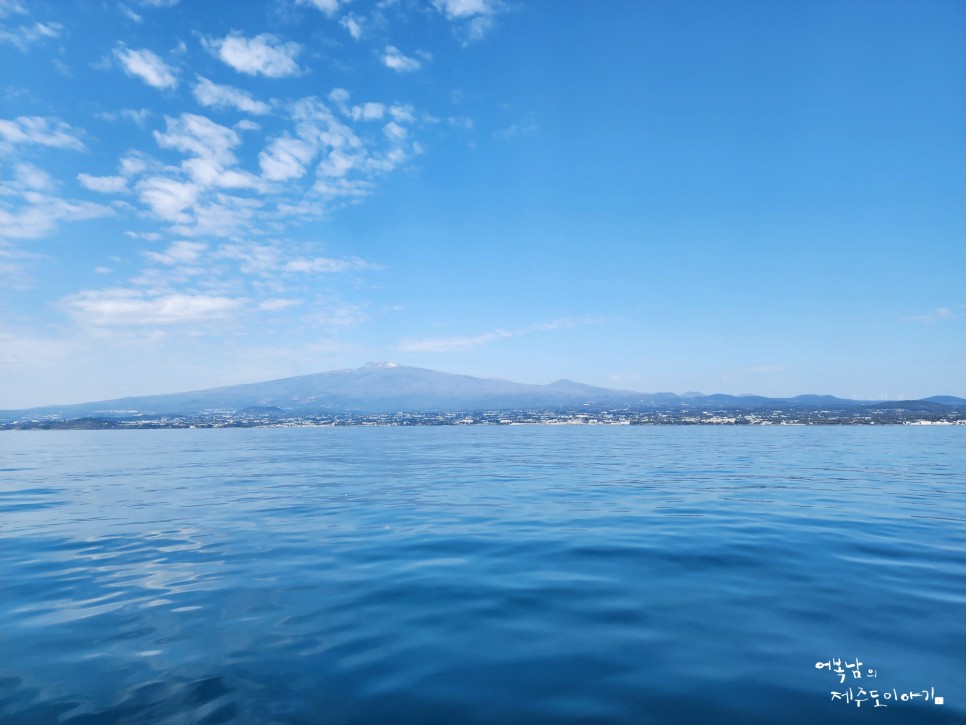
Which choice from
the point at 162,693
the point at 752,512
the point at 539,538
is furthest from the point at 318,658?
the point at 752,512

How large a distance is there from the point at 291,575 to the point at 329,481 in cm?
1881

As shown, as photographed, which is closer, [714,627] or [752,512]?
[714,627]

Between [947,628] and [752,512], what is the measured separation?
10.9 meters

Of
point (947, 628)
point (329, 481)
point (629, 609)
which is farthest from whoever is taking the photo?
point (329, 481)

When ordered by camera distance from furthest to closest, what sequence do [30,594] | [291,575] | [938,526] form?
[938,526]
[291,575]
[30,594]

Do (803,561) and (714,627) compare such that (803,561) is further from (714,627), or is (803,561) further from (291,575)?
(291,575)

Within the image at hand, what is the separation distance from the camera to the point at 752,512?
18500 mm

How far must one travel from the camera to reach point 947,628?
7.98 meters

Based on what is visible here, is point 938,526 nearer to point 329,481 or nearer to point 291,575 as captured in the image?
point 291,575

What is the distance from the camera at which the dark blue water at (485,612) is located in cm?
621

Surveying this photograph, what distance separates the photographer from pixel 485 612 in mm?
9094

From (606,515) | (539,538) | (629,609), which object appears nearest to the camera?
(629,609)

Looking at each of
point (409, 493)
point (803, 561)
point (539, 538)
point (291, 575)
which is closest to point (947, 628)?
point (803, 561)

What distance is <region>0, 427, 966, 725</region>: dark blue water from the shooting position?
6.21m
